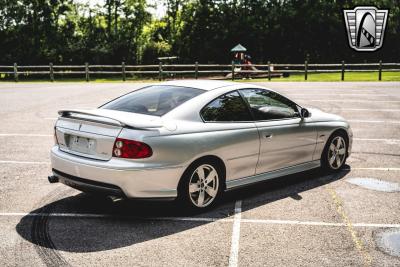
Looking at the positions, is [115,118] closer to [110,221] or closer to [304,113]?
[110,221]

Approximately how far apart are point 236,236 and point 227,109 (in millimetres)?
1702

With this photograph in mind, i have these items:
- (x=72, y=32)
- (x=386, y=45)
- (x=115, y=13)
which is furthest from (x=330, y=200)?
(x=115, y=13)

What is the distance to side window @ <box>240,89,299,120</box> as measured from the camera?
20.5ft

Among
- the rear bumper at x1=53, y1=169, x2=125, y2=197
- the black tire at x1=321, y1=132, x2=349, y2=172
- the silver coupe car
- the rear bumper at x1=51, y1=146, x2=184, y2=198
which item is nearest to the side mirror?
the silver coupe car

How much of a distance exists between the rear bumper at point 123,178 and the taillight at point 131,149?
10cm

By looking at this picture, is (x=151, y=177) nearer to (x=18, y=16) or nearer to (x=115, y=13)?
(x=18, y=16)

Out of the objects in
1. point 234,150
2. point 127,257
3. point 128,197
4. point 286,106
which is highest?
point 286,106

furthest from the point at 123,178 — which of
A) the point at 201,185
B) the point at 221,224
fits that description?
the point at 221,224

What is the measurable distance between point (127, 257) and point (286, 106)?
334cm

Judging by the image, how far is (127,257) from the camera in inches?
171

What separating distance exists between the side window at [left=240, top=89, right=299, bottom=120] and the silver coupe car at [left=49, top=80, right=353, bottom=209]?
15mm

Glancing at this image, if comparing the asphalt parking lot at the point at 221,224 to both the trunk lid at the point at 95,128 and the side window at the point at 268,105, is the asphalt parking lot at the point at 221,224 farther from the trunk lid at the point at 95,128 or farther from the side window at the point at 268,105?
the side window at the point at 268,105

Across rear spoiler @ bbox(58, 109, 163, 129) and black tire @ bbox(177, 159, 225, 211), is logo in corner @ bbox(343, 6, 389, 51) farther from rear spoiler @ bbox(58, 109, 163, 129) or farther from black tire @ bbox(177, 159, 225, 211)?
rear spoiler @ bbox(58, 109, 163, 129)

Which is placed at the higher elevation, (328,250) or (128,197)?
(128,197)
